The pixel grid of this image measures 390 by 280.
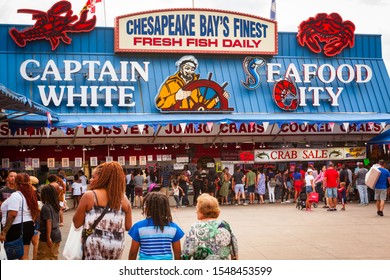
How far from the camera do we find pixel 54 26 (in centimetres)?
2283

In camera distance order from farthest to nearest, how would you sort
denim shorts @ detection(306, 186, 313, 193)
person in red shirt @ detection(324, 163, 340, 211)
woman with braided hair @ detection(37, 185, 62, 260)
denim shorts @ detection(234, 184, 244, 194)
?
denim shorts @ detection(234, 184, 244, 194) → denim shorts @ detection(306, 186, 313, 193) → person in red shirt @ detection(324, 163, 340, 211) → woman with braided hair @ detection(37, 185, 62, 260)

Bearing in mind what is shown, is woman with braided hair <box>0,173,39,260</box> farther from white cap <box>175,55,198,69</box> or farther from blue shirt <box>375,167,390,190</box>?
white cap <box>175,55,198,69</box>

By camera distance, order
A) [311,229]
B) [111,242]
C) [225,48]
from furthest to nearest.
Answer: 1. [225,48]
2. [311,229]
3. [111,242]

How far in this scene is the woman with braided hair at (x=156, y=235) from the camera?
5320mm

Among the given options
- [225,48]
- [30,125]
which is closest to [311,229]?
[30,125]

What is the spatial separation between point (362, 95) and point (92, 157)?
11.6 metres

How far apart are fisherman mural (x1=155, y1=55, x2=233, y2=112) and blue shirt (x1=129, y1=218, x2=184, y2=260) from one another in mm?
16806

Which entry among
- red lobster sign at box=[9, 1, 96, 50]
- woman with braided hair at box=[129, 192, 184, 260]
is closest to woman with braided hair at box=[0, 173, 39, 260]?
woman with braided hair at box=[129, 192, 184, 260]

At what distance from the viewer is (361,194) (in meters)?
19.7

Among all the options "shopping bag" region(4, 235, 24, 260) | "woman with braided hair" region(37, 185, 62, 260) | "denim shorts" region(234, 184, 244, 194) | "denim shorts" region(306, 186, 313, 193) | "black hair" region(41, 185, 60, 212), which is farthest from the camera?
"denim shorts" region(234, 184, 244, 194)

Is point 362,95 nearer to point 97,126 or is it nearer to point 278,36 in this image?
point 278,36

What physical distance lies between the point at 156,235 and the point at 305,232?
789 cm

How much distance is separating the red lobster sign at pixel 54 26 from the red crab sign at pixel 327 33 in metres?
9.17

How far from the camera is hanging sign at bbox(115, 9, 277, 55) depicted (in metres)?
23.4
